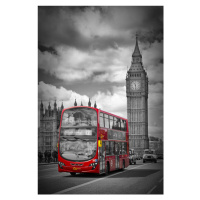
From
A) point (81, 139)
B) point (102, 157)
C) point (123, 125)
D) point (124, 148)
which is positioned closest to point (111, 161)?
point (102, 157)

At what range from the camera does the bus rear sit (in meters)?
15.3

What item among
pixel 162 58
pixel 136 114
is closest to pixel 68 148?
pixel 162 58

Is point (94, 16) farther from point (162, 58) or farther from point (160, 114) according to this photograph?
point (160, 114)

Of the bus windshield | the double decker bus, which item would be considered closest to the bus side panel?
the double decker bus

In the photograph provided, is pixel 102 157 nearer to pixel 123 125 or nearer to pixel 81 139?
pixel 81 139

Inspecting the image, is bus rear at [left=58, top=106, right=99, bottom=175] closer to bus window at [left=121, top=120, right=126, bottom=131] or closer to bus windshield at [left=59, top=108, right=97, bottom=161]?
bus windshield at [left=59, top=108, right=97, bottom=161]

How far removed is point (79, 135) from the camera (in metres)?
15.5

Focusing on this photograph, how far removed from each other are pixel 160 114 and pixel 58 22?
158 inches

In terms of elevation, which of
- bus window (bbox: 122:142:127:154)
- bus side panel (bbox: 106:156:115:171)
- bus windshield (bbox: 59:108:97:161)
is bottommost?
bus side panel (bbox: 106:156:115:171)

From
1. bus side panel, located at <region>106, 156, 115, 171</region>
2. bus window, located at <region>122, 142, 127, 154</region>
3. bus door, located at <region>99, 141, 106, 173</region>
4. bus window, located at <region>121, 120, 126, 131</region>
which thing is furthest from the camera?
bus window, located at <region>122, 142, 127, 154</region>

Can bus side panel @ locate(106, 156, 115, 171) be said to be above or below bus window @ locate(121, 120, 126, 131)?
below

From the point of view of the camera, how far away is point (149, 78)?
11.6 meters

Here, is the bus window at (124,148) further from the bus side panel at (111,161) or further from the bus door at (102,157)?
the bus door at (102,157)

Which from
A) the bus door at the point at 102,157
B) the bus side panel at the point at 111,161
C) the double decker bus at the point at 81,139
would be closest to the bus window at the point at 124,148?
the bus side panel at the point at 111,161
